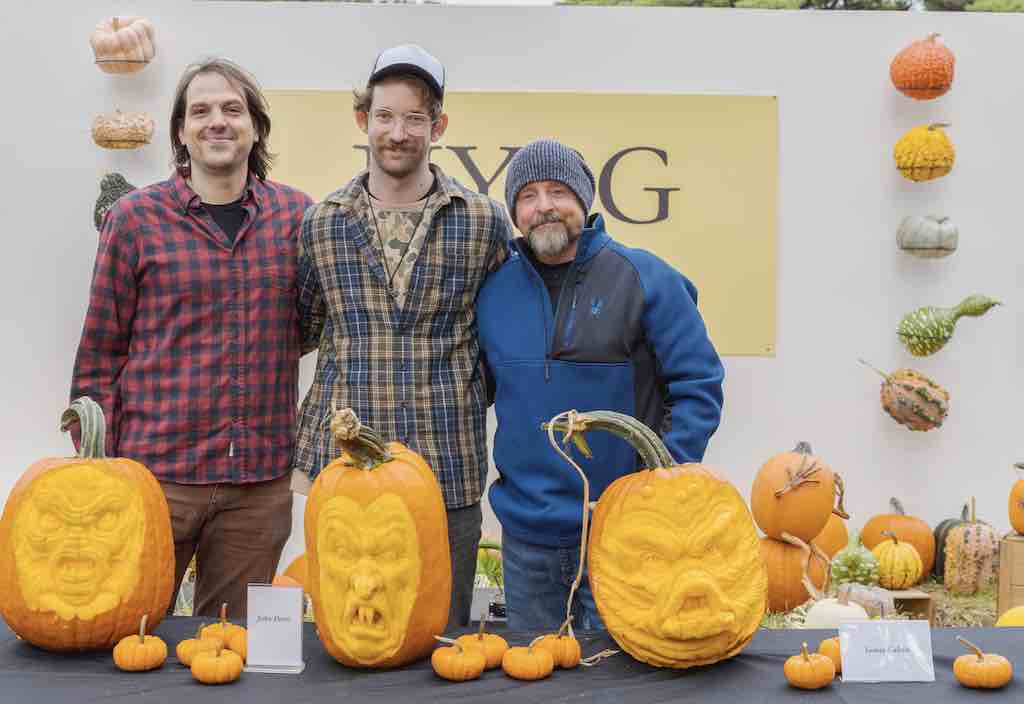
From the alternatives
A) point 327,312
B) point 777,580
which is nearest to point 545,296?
point 327,312

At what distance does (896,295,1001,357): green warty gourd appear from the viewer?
4434 millimetres

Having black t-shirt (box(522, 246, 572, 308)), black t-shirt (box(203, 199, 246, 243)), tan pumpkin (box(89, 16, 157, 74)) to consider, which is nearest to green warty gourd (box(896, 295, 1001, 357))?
black t-shirt (box(522, 246, 572, 308))

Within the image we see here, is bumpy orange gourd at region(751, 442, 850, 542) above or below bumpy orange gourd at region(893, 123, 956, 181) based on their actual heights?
below

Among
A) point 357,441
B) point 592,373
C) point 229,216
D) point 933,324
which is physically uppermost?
point 229,216

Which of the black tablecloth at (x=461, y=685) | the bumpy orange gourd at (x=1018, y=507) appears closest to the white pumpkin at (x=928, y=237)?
the bumpy orange gourd at (x=1018, y=507)

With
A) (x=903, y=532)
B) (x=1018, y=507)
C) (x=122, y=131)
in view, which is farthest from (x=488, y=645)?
(x=122, y=131)

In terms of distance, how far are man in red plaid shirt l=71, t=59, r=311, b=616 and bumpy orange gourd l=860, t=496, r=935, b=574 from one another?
9.13ft

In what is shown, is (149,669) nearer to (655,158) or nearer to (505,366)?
(505,366)

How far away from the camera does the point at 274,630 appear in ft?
5.87

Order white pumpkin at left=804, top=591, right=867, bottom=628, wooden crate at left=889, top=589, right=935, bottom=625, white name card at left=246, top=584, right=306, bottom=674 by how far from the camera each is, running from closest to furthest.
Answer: white name card at left=246, top=584, right=306, bottom=674 < white pumpkin at left=804, top=591, right=867, bottom=628 < wooden crate at left=889, top=589, right=935, bottom=625

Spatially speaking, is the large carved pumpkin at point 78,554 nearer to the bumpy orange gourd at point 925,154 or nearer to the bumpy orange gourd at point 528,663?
the bumpy orange gourd at point 528,663

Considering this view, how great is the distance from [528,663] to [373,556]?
305 millimetres

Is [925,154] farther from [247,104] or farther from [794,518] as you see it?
[247,104]

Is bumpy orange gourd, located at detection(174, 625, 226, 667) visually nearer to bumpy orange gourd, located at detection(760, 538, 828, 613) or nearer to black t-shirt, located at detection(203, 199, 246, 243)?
black t-shirt, located at detection(203, 199, 246, 243)
